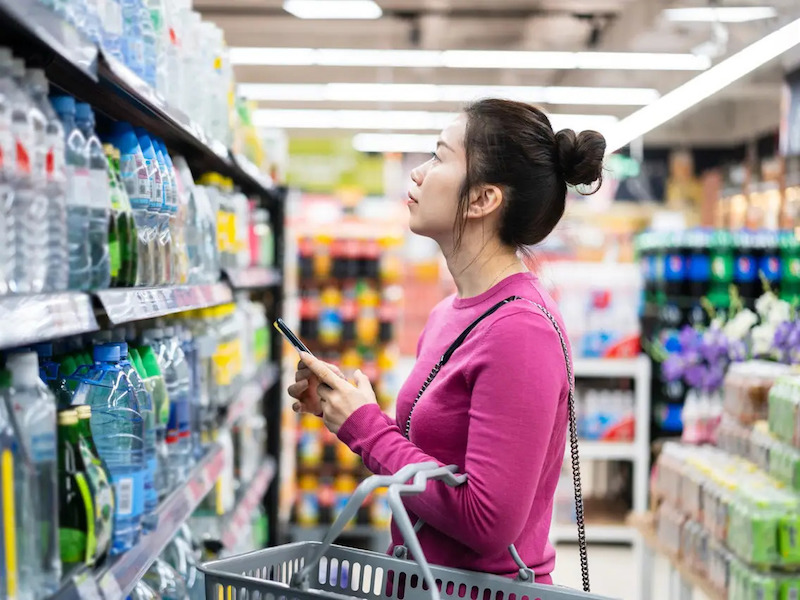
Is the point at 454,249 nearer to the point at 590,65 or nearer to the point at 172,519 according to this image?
the point at 172,519

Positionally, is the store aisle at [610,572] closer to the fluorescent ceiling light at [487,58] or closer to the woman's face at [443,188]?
the woman's face at [443,188]

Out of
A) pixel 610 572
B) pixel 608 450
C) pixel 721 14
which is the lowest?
pixel 610 572

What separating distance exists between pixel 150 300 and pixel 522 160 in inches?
32.6

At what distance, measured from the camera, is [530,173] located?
1.85 m

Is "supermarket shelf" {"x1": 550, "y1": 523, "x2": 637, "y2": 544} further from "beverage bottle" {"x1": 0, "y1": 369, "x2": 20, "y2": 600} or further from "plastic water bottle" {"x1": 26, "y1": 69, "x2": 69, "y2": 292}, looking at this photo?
"beverage bottle" {"x1": 0, "y1": 369, "x2": 20, "y2": 600}

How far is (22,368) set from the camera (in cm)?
134

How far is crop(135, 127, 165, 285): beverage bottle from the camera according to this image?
2.10 m

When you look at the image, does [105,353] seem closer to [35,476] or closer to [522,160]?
[35,476]

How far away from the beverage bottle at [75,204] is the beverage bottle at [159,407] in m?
0.52

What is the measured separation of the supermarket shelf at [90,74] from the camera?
1.27 m

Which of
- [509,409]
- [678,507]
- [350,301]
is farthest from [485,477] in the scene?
[350,301]

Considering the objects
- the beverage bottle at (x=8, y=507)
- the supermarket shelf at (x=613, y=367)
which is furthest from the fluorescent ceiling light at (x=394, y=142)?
the beverage bottle at (x=8, y=507)

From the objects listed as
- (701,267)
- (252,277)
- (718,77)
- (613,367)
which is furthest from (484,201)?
(701,267)

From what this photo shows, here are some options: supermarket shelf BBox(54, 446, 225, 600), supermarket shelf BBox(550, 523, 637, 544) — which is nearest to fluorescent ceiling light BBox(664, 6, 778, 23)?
supermarket shelf BBox(550, 523, 637, 544)
